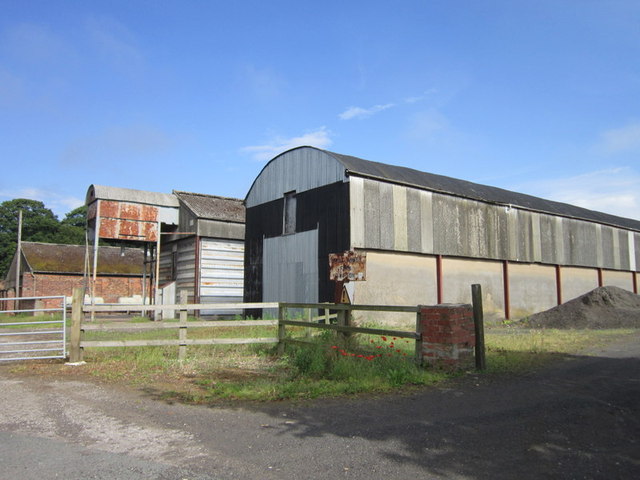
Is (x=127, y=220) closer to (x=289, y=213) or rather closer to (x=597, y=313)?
(x=289, y=213)

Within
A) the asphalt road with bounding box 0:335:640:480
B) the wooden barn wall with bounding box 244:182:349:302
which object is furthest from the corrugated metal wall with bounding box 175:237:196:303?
the asphalt road with bounding box 0:335:640:480

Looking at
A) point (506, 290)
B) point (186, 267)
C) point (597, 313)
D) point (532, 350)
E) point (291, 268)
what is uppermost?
point (186, 267)

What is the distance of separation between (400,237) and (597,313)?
8.39 metres

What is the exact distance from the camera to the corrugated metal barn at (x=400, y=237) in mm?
17891

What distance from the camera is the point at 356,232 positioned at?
17.3 meters

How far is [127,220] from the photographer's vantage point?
2286cm

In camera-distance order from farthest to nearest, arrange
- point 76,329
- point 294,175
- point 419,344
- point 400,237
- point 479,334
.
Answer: point 294,175 < point 400,237 < point 76,329 < point 419,344 < point 479,334

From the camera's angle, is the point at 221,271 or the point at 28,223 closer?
the point at 221,271

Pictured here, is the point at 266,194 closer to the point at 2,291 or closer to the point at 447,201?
the point at 447,201

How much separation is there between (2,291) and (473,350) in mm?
44623

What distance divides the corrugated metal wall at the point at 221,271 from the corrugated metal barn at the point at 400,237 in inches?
112

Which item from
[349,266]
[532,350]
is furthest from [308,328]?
[532,350]

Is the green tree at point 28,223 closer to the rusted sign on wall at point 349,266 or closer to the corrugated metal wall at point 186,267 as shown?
the corrugated metal wall at point 186,267

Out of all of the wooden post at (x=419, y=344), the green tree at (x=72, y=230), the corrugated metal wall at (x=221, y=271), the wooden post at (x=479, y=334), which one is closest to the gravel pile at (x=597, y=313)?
the wooden post at (x=479, y=334)
